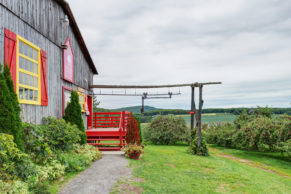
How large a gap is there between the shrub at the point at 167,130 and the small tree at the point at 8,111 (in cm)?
1608

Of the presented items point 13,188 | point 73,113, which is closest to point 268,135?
point 73,113

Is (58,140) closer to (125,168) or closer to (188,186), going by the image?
(125,168)

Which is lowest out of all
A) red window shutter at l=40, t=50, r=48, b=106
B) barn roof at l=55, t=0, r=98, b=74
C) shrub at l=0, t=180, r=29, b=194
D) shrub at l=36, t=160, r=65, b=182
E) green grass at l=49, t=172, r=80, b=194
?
green grass at l=49, t=172, r=80, b=194

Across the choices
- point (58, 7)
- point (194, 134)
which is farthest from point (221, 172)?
point (58, 7)

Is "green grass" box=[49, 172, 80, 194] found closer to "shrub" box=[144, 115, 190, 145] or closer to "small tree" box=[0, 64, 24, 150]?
"small tree" box=[0, 64, 24, 150]

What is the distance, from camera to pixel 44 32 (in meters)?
9.00

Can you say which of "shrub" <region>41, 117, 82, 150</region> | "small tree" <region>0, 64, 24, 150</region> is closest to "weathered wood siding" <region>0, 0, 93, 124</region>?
"shrub" <region>41, 117, 82, 150</region>

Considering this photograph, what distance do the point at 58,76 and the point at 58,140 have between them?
3189mm

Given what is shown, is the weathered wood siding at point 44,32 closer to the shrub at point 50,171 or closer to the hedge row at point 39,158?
the hedge row at point 39,158

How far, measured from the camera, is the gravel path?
5699 mm

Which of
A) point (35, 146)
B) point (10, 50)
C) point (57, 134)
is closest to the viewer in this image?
point (10, 50)

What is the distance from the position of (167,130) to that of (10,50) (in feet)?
53.0

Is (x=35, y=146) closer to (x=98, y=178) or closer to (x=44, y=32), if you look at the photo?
(x=98, y=178)

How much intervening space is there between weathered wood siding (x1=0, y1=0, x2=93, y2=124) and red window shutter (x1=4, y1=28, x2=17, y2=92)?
0.46 feet
